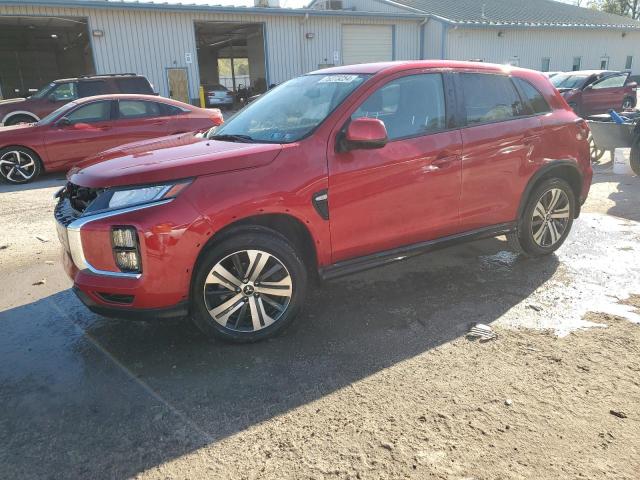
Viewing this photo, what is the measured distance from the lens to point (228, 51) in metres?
37.8

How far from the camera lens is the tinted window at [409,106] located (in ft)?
12.6

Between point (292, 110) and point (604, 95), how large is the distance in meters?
15.7

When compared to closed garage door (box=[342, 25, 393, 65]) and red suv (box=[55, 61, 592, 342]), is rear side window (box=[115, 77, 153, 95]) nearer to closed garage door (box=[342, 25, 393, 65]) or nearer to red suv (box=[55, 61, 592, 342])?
red suv (box=[55, 61, 592, 342])

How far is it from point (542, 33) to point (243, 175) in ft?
110

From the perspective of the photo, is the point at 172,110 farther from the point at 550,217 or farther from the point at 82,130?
the point at 550,217

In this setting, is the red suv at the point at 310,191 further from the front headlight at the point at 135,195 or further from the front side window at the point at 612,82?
the front side window at the point at 612,82

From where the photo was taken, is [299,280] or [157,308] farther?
[299,280]

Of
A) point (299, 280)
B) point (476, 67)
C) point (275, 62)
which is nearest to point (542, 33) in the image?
point (275, 62)

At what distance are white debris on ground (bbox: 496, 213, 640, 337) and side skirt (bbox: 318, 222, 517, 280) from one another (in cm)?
65

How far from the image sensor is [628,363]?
3.19 m

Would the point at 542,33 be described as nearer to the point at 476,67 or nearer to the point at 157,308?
the point at 476,67

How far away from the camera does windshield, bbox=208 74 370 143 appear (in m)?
3.70

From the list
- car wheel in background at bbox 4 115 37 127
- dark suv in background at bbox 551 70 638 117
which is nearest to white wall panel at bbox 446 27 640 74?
dark suv in background at bbox 551 70 638 117

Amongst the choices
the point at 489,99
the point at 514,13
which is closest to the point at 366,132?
the point at 489,99
